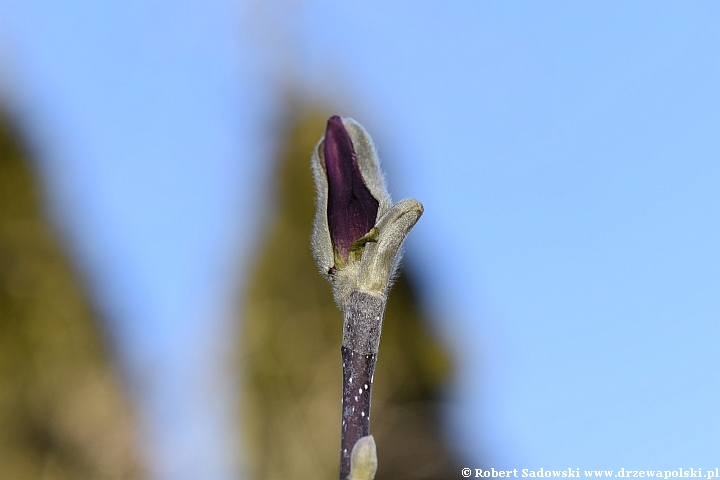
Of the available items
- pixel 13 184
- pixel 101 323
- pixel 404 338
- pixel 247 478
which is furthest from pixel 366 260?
pixel 13 184

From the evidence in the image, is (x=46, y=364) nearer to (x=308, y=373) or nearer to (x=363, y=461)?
(x=308, y=373)

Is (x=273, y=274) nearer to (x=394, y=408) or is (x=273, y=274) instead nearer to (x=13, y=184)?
(x=394, y=408)

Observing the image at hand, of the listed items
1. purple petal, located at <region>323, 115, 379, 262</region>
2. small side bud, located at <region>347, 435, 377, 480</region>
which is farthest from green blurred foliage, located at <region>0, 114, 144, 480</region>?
small side bud, located at <region>347, 435, 377, 480</region>

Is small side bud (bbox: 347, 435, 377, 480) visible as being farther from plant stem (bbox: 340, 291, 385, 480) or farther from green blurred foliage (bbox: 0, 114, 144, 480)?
green blurred foliage (bbox: 0, 114, 144, 480)

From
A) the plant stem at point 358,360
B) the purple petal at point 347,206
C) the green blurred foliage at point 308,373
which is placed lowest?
the green blurred foliage at point 308,373

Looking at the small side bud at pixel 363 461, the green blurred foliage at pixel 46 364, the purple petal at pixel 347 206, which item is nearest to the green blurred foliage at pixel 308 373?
the green blurred foliage at pixel 46 364

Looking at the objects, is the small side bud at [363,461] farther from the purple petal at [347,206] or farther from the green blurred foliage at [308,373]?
the green blurred foliage at [308,373]
